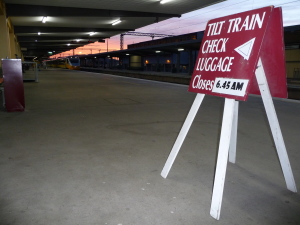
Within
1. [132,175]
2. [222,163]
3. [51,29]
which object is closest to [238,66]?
[222,163]

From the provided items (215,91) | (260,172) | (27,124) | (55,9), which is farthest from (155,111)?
(55,9)

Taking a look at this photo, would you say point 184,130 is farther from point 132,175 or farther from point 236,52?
point 236,52

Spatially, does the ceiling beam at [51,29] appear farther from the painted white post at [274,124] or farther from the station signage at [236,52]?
the painted white post at [274,124]

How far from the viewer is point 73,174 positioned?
3.21 meters

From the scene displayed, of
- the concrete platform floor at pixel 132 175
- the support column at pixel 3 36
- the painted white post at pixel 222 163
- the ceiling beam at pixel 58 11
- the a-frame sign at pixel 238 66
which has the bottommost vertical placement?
the concrete platform floor at pixel 132 175

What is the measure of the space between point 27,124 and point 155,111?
345cm

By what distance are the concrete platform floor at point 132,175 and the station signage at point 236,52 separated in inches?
44.8

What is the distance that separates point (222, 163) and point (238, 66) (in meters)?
0.96

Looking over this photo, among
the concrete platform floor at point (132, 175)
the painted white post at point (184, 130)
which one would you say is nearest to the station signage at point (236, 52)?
the painted white post at point (184, 130)

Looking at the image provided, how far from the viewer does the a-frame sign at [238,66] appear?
2367 millimetres

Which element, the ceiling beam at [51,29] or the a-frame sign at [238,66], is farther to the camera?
the ceiling beam at [51,29]

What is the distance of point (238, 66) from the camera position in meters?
2.47

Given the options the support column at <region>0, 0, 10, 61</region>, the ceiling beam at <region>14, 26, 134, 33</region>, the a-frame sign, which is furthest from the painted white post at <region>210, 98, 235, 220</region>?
the ceiling beam at <region>14, 26, 134, 33</region>

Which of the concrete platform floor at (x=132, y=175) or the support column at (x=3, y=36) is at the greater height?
the support column at (x=3, y=36)
